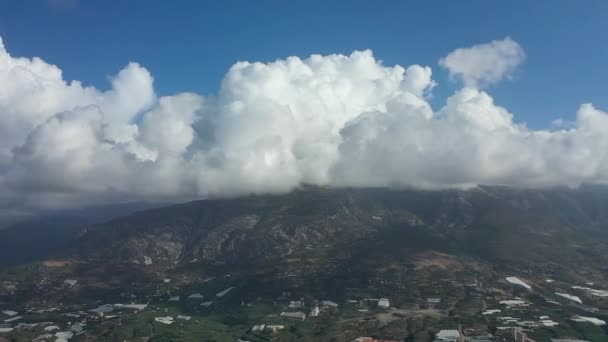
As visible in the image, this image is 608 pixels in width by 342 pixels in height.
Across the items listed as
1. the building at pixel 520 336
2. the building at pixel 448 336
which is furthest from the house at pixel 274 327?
the building at pixel 520 336

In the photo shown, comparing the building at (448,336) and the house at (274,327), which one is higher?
the building at (448,336)

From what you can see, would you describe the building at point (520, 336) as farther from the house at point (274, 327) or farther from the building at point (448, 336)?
the house at point (274, 327)

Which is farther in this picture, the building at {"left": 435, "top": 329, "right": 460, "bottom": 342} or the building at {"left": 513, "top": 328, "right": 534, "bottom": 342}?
the building at {"left": 435, "top": 329, "right": 460, "bottom": 342}

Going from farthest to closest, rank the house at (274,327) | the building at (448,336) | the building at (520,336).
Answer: the house at (274,327), the building at (448,336), the building at (520,336)

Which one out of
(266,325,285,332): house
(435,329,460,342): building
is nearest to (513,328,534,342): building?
(435,329,460,342): building

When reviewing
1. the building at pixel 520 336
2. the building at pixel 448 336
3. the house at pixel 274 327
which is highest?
the building at pixel 520 336

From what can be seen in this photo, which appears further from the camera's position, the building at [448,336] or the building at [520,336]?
the building at [448,336]

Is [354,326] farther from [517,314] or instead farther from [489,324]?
[517,314]

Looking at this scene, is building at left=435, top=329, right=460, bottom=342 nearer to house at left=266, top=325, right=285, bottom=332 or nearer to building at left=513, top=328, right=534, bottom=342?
building at left=513, top=328, right=534, bottom=342

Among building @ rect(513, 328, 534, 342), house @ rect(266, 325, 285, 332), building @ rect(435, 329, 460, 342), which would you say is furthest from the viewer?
house @ rect(266, 325, 285, 332)

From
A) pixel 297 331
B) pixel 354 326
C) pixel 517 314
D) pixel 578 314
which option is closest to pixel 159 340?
pixel 297 331

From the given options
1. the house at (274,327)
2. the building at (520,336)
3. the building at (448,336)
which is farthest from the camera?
the house at (274,327)

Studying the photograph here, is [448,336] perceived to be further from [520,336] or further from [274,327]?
[274,327]
